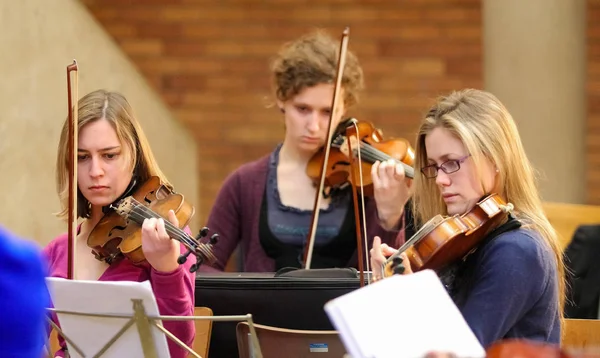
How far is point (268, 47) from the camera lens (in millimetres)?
5531

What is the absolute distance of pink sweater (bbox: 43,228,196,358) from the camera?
2477mm

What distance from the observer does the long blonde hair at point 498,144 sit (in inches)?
94.7

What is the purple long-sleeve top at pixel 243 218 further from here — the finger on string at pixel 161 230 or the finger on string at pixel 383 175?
the finger on string at pixel 161 230

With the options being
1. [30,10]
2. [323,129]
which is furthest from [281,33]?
[323,129]

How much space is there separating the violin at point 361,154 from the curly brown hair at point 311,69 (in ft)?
0.54

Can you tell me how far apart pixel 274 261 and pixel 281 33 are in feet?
7.84

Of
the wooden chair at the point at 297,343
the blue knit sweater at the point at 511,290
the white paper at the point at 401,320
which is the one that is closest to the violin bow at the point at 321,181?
the wooden chair at the point at 297,343

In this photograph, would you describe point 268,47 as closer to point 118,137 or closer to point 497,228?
point 118,137

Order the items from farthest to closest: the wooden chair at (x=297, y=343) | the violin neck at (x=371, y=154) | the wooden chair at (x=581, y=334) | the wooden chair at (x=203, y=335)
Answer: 1. the violin neck at (x=371, y=154)
2. the wooden chair at (x=203, y=335)
3. the wooden chair at (x=581, y=334)
4. the wooden chair at (x=297, y=343)

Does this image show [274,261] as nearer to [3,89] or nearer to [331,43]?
[331,43]

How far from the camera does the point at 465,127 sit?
2.42 meters

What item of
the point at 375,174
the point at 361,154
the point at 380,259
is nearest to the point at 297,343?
the point at 380,259

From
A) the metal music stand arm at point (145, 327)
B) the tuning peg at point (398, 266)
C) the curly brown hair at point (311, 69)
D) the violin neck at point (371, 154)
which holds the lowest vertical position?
the metal music stand arm at point (145, 327)

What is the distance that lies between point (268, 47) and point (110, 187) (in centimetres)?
298
